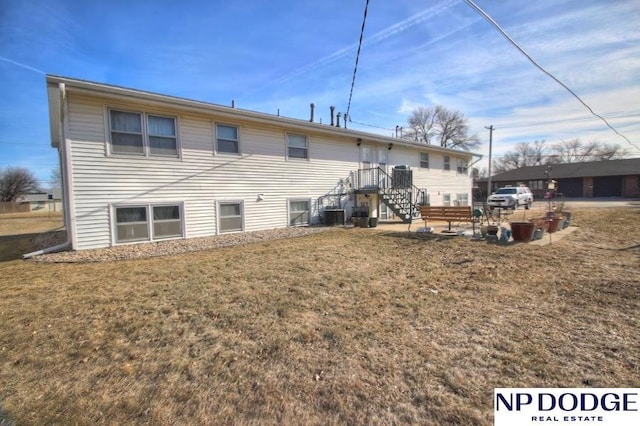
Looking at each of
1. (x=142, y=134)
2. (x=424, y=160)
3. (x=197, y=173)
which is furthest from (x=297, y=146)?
(x=424, y=160)

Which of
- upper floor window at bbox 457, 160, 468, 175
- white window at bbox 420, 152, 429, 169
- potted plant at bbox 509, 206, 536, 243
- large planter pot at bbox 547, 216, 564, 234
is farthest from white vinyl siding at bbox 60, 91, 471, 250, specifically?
upper floor window at bbox 457, 160, 468, 175

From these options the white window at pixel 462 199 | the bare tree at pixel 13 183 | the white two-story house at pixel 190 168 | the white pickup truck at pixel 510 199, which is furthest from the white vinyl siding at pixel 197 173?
the bare tree at pixel 13 183

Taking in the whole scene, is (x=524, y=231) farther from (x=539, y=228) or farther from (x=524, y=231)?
(x=539, y=228)

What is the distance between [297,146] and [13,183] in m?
67.1

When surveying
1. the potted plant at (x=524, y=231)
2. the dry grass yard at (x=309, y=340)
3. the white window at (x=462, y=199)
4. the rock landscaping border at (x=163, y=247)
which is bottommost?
the dry grass yard at (x=309, y=340)

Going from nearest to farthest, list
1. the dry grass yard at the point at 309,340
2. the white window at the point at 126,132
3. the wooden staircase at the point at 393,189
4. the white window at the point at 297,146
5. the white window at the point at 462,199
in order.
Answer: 1. the dry grass yard at the point at 309,340
2. the white window at the point at 126,132
3. the white window at the point at 297,146
4. the wooden staircase at the point at 393,189
5. the white window at the point at 462,199

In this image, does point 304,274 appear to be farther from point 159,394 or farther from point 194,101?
point 194,101

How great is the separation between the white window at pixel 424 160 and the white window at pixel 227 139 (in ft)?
39.4

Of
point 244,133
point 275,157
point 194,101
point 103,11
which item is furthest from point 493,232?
point 103,11

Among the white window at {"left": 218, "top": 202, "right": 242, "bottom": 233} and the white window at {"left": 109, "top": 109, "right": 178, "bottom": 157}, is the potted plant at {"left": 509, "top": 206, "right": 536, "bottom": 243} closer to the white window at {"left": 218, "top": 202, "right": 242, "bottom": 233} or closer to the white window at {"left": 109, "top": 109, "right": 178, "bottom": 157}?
the white window at {"left": 218, "top": 202, "right": 242, "bottom": 233}

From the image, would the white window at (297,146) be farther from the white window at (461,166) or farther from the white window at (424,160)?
the white window at (461,166)

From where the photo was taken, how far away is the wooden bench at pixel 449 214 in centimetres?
904

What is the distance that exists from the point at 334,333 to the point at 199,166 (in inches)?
329

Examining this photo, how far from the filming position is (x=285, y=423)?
2029 millimetres
